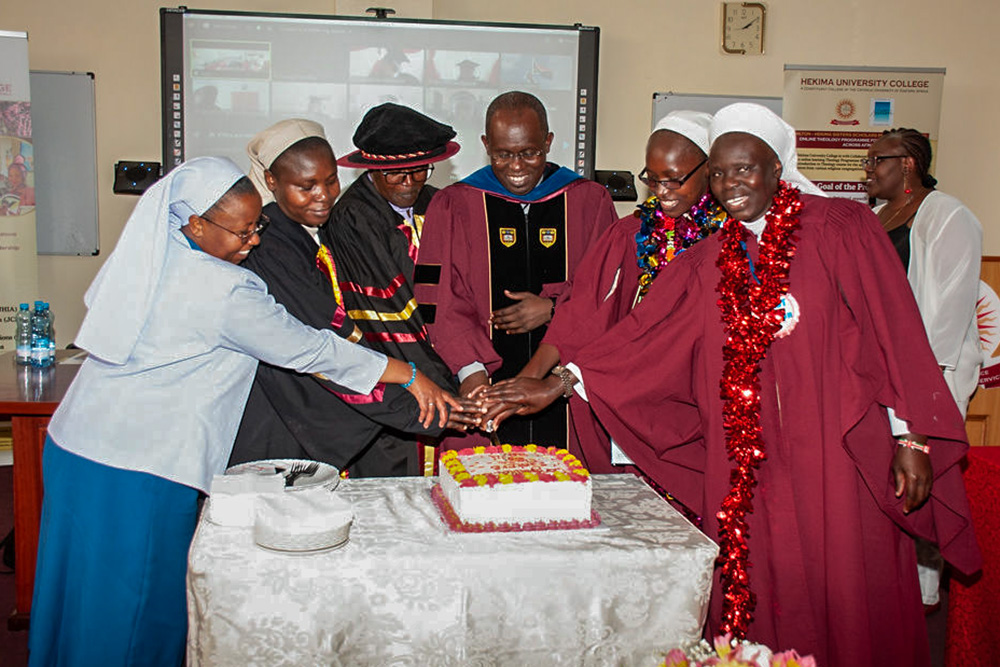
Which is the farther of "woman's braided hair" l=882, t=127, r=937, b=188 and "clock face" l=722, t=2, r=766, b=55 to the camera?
"clock face" l=722, t=2, r=766, b=55

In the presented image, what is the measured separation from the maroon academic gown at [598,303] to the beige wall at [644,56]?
13.5 ft

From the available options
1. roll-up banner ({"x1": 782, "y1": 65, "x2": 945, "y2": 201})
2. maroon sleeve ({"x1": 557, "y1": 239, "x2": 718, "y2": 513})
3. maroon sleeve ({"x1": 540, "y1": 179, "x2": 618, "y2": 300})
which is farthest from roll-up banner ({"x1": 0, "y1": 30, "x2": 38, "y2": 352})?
roll-up banner ({"x1": 782, "y1": 65, "x2": 945, "y2": 201})

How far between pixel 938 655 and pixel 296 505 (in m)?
3.00

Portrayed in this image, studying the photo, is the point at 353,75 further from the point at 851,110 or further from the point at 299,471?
the point at 299,471

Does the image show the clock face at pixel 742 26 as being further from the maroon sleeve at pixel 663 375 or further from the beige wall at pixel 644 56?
the maroon sleeve at pixel 663 375

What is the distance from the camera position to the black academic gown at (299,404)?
3074mm

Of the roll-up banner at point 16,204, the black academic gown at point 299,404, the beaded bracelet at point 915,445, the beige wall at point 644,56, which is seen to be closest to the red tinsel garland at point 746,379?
the beaded bracelet at point 915,445

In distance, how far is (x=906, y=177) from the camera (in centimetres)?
450

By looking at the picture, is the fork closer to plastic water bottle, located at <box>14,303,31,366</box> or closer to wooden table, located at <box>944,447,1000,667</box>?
wooden table, located at <box>944,447,1000,667</box>

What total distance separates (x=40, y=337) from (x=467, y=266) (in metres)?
2.65

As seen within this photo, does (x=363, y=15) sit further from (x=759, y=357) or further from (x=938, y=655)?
(x=938, y=655)

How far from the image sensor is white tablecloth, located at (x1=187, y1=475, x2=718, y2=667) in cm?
211

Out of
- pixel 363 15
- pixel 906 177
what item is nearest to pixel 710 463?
pixel 906 177

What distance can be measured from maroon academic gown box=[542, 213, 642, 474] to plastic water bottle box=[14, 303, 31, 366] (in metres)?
3.02
